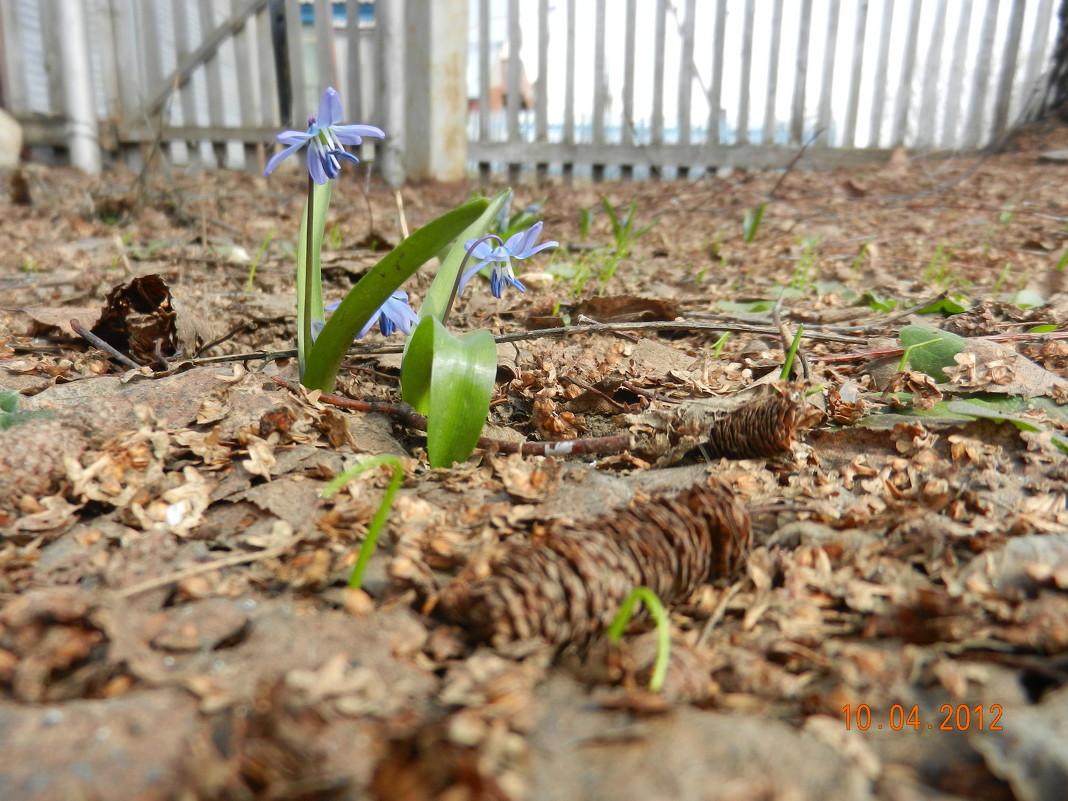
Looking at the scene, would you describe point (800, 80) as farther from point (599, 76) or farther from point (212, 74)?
point (212, 74)

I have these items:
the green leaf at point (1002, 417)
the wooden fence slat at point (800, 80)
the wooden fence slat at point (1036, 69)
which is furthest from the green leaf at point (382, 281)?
the wooden fence slat at point (1036, 69)

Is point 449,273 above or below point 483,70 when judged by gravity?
below

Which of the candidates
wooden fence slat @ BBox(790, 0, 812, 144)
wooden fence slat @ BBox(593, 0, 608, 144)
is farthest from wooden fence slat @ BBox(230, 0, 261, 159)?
wooden fence slat @ BBox(790, 0, 812, 144)

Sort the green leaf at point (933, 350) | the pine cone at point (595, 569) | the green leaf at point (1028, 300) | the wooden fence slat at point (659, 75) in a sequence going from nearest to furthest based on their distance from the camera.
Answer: the pine cone at point (595, 569) → the green leaf at point (933, 350) → the green leaf at point (1028, 300) → the wooden fence slat at point (659, 75)

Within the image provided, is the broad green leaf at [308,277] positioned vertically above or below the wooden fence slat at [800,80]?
below

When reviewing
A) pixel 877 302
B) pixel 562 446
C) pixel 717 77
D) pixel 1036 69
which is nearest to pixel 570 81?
pixel 717 77

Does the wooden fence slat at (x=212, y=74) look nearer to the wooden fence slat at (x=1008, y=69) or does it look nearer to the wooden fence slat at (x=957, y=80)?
the wooden fence slat at (x=957, y=80)
